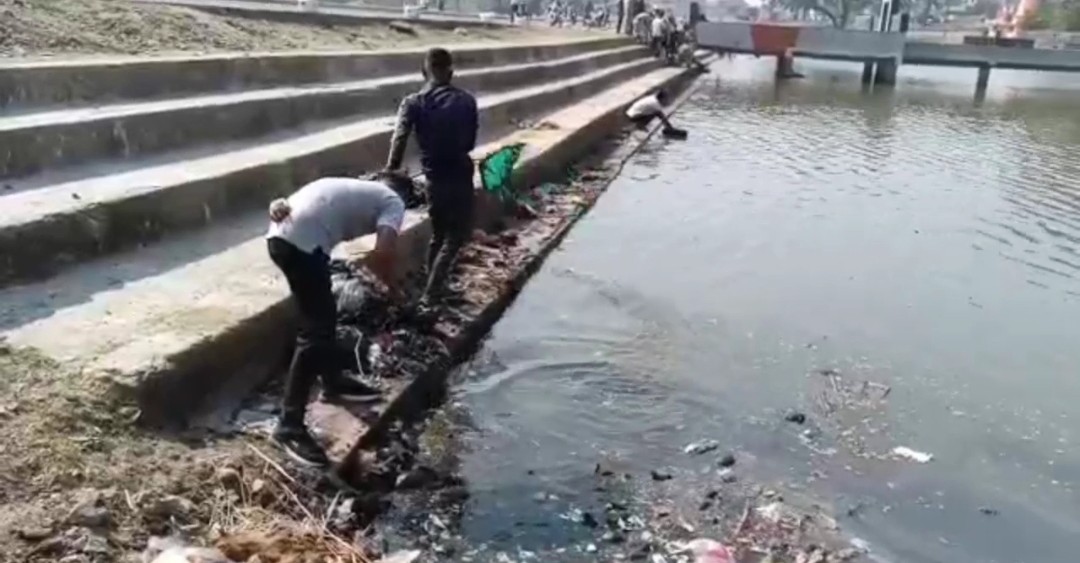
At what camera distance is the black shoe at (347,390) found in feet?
19.0

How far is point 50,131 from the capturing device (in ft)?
25.3

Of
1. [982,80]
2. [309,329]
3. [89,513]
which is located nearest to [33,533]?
[89,513]

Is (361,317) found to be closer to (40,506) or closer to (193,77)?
(40,506)

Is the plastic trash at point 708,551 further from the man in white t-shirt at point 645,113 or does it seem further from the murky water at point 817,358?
the man in white t-shirt at point 645,113

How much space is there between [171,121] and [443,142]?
11.7 ft

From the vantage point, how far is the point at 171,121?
912 centimetres

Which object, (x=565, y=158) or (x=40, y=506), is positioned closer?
(x=40, y=506)

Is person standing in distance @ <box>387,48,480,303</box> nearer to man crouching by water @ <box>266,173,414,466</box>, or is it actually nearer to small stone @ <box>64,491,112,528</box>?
man crouching by water @ <box>266,173,414,466</box>

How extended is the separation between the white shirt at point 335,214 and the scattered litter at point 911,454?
3.47m

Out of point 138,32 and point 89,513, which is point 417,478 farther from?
point 138,32

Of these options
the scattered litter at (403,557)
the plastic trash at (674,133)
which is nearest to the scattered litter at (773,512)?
the scattered litter at (403,557)

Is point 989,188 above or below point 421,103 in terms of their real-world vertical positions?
below

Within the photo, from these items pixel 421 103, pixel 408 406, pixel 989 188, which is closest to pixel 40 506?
pixel 408 406

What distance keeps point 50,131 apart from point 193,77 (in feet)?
10.2
